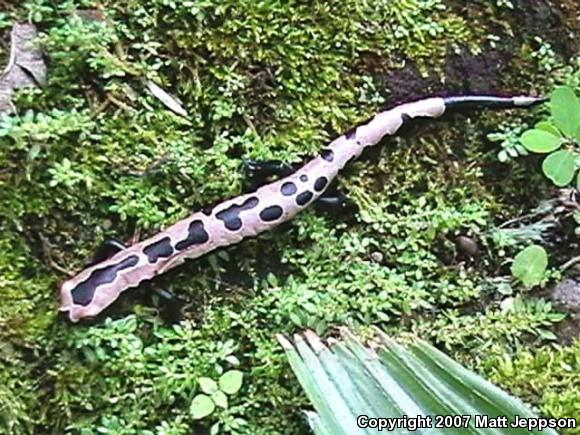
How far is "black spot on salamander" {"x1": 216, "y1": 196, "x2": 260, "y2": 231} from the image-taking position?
187cm

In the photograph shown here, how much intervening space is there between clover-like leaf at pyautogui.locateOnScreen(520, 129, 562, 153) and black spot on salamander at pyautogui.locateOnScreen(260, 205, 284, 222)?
56 centimetres

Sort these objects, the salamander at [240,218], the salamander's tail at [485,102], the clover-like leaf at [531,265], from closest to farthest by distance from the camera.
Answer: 1. the salamander at [240,218]
2. the clover-like leaf at [531,265]
3. the salamander's tail at [485,102]

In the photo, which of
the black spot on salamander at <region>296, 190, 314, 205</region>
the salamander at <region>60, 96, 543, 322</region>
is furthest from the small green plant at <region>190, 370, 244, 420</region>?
the black spot on salamander at <region>296, 190, 314, 205</region>

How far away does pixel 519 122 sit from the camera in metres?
2.10

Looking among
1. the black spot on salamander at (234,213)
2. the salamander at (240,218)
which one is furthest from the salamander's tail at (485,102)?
the black spot on salamander at (234,213)

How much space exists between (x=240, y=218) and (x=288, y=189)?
143 mm

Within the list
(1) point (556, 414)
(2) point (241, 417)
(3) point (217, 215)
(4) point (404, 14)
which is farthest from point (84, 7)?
(1) point (556, 414)

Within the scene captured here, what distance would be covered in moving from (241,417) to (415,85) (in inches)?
35.3

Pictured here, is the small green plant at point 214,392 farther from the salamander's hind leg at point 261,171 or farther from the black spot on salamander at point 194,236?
the salamander's hind leg at point 261,171

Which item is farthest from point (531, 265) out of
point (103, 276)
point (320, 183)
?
point (103, 276)

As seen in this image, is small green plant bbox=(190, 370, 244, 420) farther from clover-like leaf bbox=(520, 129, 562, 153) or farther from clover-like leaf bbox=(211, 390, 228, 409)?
clover-like leaf bbox=(520, 129, 562, 153)

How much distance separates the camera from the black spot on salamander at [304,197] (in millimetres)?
1954

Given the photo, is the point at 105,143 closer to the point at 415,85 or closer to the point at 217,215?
the point at 217,215

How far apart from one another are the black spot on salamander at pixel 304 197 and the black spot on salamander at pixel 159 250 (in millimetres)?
302
